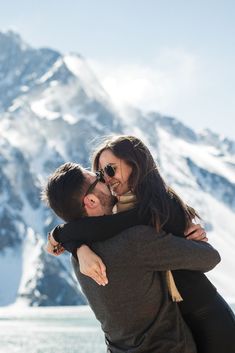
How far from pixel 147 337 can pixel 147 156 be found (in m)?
1.40

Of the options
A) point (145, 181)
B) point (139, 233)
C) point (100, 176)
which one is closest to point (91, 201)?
point (100, 176)

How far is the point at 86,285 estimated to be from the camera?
565cm

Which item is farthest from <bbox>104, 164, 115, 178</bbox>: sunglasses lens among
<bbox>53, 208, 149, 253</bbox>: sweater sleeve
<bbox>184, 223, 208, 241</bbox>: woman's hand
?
<bbox>184, 223, 208, 241</bbox>: woman's hand

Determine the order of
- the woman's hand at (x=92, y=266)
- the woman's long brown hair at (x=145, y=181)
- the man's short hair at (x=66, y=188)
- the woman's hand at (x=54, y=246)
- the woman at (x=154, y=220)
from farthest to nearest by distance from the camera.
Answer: the woman's hand at (x=54, y=246) < the man's short hair at (x=66, y=188) < the woman's long brown hair at (x=145, y=181) < the woman at (x=154, y=220) < the woman's hand at (x=92, y=266)

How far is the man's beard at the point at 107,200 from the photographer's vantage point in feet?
19.0

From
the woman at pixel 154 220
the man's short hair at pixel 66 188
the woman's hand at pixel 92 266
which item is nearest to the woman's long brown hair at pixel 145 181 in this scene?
the woman at pixel 154 220

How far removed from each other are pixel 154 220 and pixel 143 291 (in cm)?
52

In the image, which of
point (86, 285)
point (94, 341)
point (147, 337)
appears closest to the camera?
point (147, 337)

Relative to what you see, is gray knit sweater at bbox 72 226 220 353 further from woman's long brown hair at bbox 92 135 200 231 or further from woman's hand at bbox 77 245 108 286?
woman's long brown hair at bbox 92 135 200 231

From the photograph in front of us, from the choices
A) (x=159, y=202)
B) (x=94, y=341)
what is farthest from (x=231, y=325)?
(x=94, y=341)

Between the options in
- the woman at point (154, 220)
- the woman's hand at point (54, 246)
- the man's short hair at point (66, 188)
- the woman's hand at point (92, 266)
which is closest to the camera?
the woman's hand at point (92, 266)

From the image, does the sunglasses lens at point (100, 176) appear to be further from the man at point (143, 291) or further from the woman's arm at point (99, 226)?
the man at point (143, 291)

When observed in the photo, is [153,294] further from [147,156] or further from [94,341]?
[94,341]

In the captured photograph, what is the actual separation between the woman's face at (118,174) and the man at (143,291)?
1.81ft
